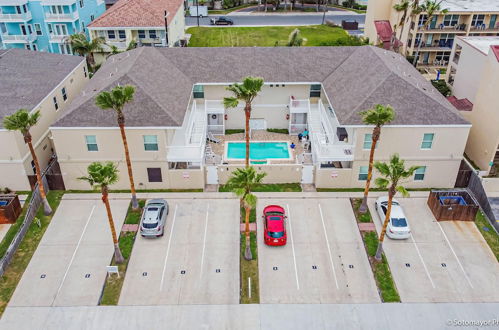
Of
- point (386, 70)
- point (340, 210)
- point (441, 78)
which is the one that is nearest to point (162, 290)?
point (340, 210)

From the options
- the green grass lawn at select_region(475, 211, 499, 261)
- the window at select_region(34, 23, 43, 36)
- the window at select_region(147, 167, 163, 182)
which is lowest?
the green grass lawn at select_region(475, 211, 499, 261)

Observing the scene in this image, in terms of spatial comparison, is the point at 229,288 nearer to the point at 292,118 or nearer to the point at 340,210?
the point at 340,210

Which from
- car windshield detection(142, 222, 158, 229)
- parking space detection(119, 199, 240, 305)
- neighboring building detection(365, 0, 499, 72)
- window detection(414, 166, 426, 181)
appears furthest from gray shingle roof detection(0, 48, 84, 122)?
neighboring building detection(365, 0, 499, 72)

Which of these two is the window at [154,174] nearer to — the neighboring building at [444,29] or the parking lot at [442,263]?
the parking lot at [442,263]

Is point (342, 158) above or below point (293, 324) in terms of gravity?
above

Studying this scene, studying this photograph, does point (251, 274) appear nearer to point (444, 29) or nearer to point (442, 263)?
point (442, 263)

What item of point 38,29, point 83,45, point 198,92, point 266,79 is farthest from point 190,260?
point 38,29

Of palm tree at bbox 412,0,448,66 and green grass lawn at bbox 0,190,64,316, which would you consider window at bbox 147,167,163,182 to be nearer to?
green grass lawn at bbox 0,190,64,316
